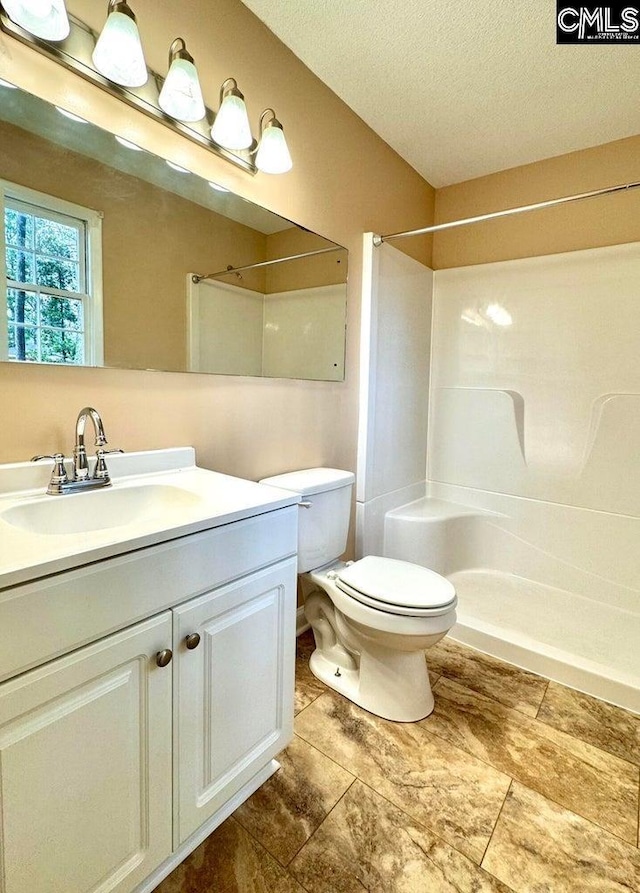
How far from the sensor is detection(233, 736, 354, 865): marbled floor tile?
1.07 metres

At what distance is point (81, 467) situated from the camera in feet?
3.45

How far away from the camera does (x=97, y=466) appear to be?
42.8 inches

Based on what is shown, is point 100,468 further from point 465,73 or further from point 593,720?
point 465,73

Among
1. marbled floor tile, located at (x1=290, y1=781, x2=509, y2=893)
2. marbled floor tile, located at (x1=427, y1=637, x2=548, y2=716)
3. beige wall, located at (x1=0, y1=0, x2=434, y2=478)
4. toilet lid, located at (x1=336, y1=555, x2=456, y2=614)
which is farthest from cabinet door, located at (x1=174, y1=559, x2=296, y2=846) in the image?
marbled floor tile, located at (x1=427, y1=637, x2=548, y2=716)

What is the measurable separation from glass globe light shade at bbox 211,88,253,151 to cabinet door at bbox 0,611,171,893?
4.56 ft

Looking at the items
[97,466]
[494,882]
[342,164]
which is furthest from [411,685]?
[342,164]

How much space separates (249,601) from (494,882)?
0.86 meters

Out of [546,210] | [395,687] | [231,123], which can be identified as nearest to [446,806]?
[395,687]

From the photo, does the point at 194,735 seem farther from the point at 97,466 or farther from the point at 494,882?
the point at 494,882

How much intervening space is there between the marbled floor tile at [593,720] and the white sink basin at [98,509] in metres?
1.49

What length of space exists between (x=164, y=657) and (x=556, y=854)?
1.10 meters

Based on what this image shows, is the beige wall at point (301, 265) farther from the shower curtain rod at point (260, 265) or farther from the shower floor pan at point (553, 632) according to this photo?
the shower floor pan at point (553, 632)

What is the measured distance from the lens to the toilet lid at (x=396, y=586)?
4.51 ft

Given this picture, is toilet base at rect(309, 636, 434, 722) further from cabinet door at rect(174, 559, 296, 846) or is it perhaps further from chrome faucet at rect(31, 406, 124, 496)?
chrome faucet at rect(31, 406, 124, 496)
